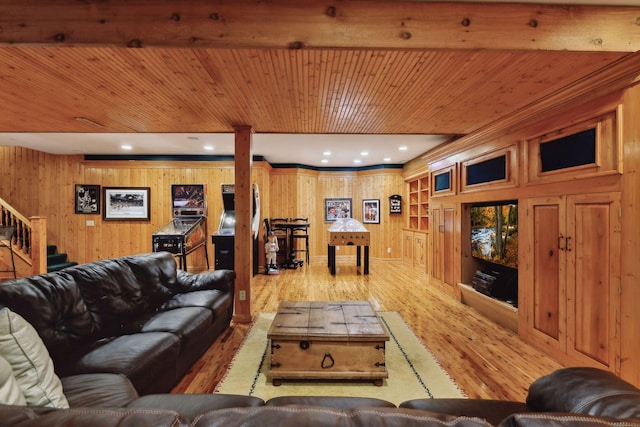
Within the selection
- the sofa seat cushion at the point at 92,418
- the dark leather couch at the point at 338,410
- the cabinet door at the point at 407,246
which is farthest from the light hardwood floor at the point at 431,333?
the sofa seat cushion at the point at 92,418

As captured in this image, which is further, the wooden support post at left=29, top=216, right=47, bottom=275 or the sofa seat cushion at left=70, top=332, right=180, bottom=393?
the wooden support post at left=29, top=216, right=47, bottom=275

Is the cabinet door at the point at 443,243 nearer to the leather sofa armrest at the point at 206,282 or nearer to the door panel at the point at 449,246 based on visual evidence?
the door panel at the point at 449,246

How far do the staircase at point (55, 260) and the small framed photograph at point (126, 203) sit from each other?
112cm

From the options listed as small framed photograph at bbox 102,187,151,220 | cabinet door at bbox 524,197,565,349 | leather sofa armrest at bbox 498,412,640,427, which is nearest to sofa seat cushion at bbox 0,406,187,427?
leather sofa armrest at bbox 498,412,640,427

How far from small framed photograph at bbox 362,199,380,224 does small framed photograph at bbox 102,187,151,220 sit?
5.57 m

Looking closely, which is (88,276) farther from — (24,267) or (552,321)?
(24,267)

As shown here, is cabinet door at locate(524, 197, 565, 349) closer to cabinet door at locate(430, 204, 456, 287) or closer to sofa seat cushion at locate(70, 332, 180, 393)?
cabinet door at locate(430, 204, 456, 287)

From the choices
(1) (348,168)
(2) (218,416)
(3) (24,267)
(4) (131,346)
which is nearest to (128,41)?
(4) (131,346)

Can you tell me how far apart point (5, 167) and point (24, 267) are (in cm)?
265

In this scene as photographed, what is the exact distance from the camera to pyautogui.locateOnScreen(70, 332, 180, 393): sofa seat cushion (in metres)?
1.62

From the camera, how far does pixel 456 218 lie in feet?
14.2

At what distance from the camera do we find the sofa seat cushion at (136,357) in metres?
1.62

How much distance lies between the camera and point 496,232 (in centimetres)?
356

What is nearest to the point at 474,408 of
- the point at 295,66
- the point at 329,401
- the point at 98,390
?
the point at 329,401
